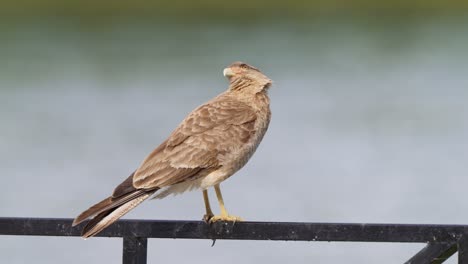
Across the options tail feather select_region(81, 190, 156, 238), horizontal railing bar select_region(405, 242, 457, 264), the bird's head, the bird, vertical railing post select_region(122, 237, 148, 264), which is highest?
the bird's head

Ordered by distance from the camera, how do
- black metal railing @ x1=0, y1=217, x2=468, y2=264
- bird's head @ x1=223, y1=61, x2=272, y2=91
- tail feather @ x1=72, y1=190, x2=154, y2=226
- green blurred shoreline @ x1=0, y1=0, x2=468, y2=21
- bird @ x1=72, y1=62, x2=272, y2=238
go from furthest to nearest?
green blurred shoreline @ x1=0, y1=0, x2=468, y2=21
bird's head @ x1=223, y1=61, x2=272, y2=91
bird @ x1=72, y1=62, x2=272, y2=238
tail feather @ x1=72, y1=190, x2=154, y2=226
black metal railing @ x1=0, y1=217, x2=468, y2=264

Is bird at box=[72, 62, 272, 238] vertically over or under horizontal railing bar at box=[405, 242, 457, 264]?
over

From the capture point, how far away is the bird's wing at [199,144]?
5.69 metres

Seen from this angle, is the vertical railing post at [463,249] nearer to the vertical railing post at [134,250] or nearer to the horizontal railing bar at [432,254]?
the horizontal railing bar at [432,254]

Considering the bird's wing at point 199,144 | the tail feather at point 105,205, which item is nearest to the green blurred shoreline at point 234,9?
the bird's wing at point 199,144

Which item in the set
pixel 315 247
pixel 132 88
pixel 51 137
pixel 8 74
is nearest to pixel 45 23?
pixel 8 74

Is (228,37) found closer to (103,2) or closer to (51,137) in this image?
(103,2)

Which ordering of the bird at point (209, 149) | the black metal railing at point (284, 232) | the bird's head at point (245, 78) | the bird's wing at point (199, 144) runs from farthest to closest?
the bird's head at point (245, 78)
the bird's wing at point (199, 144)
the bird at point (209, 149)
the black metal railing at point (284, 232)

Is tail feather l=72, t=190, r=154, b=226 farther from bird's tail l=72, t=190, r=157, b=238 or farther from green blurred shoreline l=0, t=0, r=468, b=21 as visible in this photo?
green blurred shoreline l=0, t=0, r=468, b=21

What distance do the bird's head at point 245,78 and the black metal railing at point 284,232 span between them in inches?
87.2

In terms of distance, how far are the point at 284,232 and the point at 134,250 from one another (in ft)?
2.06

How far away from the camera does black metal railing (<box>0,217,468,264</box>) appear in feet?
14.7

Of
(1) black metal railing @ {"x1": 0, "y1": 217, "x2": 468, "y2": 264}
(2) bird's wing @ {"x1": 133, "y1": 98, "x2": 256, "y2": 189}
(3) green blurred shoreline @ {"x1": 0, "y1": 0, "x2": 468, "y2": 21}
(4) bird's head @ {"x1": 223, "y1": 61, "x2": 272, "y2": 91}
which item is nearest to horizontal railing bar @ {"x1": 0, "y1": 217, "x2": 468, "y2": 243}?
(1) black metal railing @ {"x1": 0, "y1": 217, "x2": 468, "y2": 264}

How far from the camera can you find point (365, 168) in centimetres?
1477
